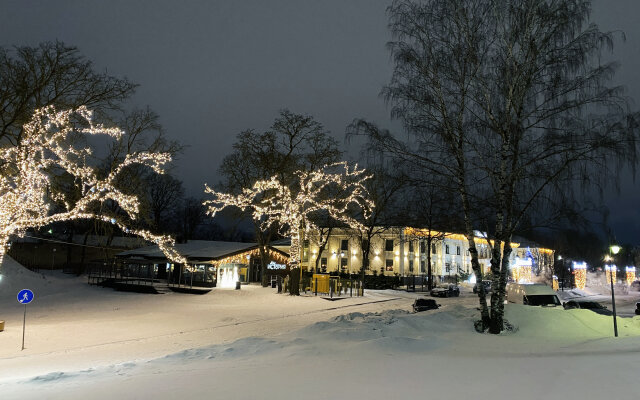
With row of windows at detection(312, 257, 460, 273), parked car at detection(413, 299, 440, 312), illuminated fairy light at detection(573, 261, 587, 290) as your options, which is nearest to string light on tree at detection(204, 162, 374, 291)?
parked car at detection(413, 299, 440, 312)

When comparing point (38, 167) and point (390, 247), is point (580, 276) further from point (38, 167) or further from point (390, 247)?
point (38, 167)

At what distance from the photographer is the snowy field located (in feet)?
20.4

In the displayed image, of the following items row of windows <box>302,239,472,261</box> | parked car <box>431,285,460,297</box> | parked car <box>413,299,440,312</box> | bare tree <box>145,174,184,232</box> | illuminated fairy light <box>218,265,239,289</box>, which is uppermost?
bare tree <box>145,174,184,232</box>

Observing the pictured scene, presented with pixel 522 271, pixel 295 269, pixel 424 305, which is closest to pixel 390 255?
pixel 522 271

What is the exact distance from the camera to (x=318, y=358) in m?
8.62

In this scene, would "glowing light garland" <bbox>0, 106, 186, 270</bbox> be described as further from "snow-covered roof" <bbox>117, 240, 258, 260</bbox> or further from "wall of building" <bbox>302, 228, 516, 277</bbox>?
"wall of building" <bbox>302, 228, 516, 277</bbox>

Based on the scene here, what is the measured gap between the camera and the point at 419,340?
409 inches

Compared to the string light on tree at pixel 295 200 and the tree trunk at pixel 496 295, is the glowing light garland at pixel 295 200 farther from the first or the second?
the tree trunk at pixel 496 295

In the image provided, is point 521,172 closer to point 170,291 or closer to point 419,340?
point 419,340

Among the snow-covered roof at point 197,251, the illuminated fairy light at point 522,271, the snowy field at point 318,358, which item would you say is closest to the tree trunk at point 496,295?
the snowy field at point 318,358

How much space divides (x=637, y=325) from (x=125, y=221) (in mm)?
21394

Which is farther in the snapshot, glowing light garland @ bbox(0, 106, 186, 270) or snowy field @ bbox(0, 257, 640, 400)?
glowing light garland @ bbox(0, 106, 186, 270)

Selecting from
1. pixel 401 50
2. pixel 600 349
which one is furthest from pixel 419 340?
pixel 401 50

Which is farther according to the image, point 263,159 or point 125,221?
point 263,159
